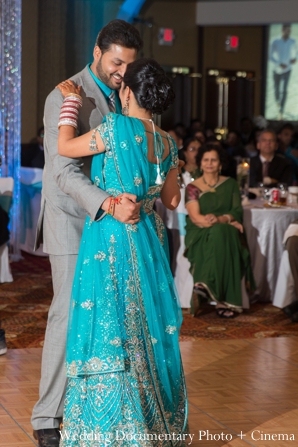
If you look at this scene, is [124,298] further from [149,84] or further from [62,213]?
[149,84]

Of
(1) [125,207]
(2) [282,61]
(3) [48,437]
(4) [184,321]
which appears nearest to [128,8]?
(2) [282,61]

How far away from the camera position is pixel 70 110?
2.58 metres

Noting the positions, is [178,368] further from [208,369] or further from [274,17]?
[274,17]

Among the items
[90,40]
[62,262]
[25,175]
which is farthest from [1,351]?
[90,40]

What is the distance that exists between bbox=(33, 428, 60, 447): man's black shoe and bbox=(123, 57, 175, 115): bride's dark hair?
1223mm

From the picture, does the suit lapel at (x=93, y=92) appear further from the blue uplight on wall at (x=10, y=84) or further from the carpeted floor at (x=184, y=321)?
the blue uplight on wall at (x=10, y=84)

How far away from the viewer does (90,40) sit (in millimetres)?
9453

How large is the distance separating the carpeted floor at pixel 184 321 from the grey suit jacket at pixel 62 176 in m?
1.82

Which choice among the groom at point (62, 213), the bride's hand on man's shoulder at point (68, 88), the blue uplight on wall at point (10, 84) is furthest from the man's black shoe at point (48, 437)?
the blue uplight on wall at point (10, 84)

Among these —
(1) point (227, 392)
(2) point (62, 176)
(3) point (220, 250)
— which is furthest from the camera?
(3) point (220, 250)

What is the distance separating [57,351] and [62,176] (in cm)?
64

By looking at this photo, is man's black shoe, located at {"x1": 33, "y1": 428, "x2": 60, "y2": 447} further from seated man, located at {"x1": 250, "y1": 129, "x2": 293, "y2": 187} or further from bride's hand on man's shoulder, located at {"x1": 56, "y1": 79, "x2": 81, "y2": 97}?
seated man, located at {"x1": 250, "y1": 129, "x2": 293, "y2": 187}

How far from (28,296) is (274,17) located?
881 cm

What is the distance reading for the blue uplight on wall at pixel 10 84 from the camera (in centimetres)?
736
